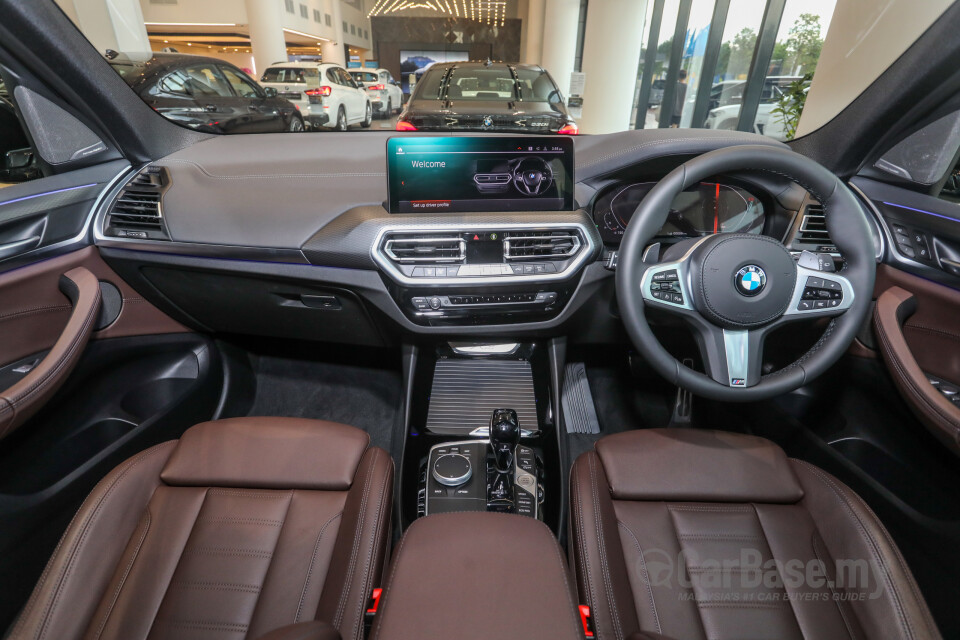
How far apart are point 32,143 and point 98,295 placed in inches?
20.4

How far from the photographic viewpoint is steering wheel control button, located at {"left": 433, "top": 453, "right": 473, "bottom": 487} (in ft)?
4.61

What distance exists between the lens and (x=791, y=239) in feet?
4.82

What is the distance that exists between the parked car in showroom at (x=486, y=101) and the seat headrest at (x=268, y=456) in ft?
4.42

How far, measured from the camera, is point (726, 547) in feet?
3.45

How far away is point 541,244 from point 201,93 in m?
1.47

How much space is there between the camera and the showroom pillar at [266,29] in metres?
6.04

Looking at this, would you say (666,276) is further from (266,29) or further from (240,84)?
(266,29)

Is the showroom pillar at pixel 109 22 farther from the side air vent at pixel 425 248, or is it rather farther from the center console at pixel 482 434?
the center console at pixel 482 434

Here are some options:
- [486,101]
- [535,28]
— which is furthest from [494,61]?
[535,28]

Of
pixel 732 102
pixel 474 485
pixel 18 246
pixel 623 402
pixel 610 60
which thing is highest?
pixel 610 60

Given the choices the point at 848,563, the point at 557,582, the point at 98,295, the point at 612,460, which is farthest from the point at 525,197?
the point at 98,295

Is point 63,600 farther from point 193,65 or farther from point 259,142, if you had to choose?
point 193,65

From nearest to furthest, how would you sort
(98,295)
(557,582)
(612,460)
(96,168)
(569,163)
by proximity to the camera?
(557,582) → (612,460) → (569,163) → (98,295) → (96,168)

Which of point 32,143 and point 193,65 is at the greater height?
point 193,65
